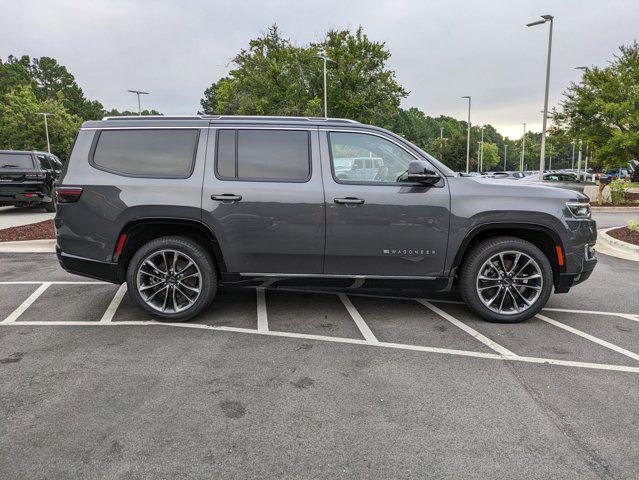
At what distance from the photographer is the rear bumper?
453 centimetres

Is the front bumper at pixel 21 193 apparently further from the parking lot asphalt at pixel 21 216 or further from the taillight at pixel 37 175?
the parking lot asphalt at pixel 21 216

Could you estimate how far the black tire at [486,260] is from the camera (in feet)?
14.7

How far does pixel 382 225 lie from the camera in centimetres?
436

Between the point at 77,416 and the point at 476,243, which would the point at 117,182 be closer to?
the point at 77,416

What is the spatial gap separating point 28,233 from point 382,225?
9.04 metres

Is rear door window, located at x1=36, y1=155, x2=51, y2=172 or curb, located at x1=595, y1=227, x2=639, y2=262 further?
rear door window, located at x1=36, y1=155, x2=51, y2=172

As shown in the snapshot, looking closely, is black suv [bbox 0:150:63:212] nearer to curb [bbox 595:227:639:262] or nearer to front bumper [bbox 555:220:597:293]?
front bumper [bbox 555:220:597:293]

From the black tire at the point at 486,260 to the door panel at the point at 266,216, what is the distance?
4.98 feet

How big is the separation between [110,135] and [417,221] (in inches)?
127

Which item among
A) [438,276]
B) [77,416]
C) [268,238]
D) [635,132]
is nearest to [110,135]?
[268,238]

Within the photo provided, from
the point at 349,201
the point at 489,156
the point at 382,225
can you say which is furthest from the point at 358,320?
the point at 489,156

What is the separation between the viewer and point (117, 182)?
443 cm

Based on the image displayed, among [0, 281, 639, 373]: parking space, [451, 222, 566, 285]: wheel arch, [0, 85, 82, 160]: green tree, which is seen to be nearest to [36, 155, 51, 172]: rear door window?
[0, 281, 639, 373]: parking space

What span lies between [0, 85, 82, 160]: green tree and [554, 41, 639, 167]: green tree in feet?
143
